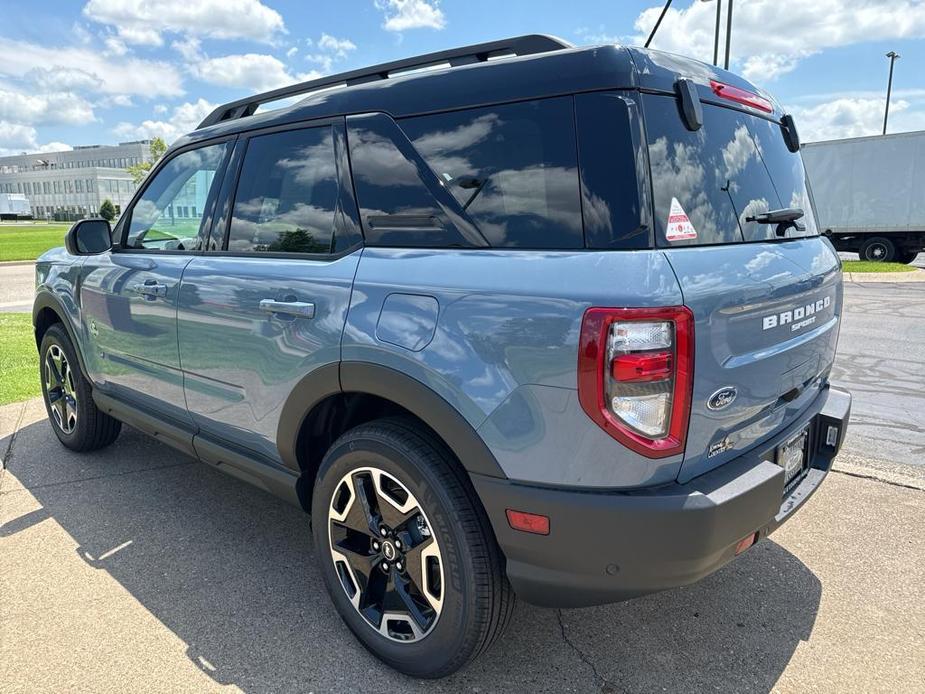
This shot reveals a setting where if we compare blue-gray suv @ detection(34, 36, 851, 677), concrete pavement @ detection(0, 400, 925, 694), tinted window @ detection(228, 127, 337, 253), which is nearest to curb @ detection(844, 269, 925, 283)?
concrete pavement @ detection(0, 400, 925, 694)

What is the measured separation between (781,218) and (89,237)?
3.53 m

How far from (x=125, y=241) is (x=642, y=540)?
3252 mm

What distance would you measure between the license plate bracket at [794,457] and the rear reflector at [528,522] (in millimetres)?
899

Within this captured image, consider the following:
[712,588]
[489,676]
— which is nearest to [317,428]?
[489,676]

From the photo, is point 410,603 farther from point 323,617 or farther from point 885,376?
point 885,376

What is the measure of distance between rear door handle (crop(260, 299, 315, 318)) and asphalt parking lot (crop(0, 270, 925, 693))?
4.03 ft

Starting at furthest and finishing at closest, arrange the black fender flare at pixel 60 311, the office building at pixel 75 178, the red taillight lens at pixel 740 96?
the office building at pixel 75 178
the black fender flare at pixel 60 311
the red taillight lens at pixel 740 96

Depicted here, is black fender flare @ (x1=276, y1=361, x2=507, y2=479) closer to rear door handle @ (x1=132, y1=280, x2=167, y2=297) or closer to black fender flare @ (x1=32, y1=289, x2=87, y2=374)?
rear door handle @ (x1=132, y1=280, x2=167, y2=297)

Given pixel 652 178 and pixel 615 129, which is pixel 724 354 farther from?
pixel 615 129

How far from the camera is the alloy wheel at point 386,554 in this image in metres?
2.21

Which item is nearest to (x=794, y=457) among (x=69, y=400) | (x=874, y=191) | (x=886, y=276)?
(x=69, y=400)

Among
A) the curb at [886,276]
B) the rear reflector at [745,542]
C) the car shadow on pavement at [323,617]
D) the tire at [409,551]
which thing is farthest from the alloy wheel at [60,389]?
the curb at [886,276]

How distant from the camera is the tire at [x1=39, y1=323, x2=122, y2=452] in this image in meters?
4.23

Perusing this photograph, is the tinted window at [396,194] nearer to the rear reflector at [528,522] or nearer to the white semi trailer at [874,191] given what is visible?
the rear reflector at [528,522]
